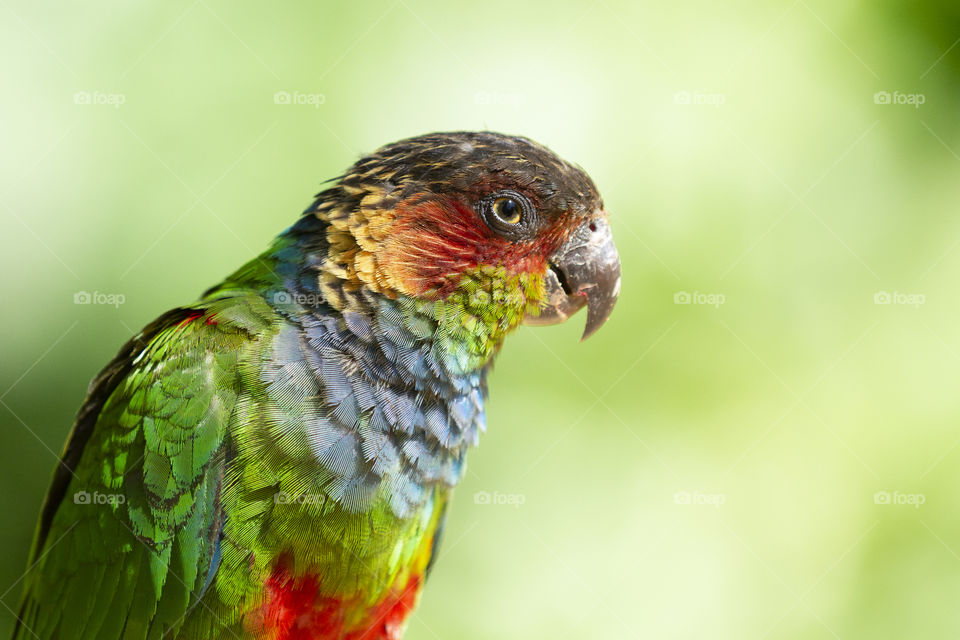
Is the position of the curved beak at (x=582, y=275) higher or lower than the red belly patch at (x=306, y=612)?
higher

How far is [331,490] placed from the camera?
77.2 inches

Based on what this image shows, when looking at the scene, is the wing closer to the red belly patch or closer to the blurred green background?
the red belly patch

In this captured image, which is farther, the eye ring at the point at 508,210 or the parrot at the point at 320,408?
the eye ring at the point at 508,210

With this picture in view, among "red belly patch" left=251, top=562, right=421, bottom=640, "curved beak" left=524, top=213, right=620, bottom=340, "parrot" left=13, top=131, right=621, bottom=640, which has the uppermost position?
"curved beak" left=524, top=213, right=620, bottom=340

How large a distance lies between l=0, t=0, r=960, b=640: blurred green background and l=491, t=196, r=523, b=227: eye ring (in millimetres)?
2349

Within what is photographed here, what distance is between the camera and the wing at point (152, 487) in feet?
6.34

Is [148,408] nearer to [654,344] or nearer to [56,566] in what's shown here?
[56,566]

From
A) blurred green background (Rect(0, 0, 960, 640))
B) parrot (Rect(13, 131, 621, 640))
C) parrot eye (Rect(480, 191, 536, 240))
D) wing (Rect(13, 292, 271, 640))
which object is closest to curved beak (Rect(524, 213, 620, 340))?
parrot (Rect(13, 131, 621, 640))

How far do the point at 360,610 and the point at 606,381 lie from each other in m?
3.12

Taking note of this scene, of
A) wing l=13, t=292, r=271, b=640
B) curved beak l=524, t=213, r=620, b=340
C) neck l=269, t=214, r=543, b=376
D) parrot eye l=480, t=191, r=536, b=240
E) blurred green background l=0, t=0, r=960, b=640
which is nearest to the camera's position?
wing l=13, t=292, r=271, b=640

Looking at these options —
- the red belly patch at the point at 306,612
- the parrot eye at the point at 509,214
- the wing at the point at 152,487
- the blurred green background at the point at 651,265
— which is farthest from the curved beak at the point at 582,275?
the blurred green background at the point at 651,265

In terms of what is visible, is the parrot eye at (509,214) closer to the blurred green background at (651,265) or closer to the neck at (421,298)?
the neck at (421,298)

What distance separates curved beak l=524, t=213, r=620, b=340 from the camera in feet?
7.86

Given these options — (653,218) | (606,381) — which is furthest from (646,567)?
(653,218)
